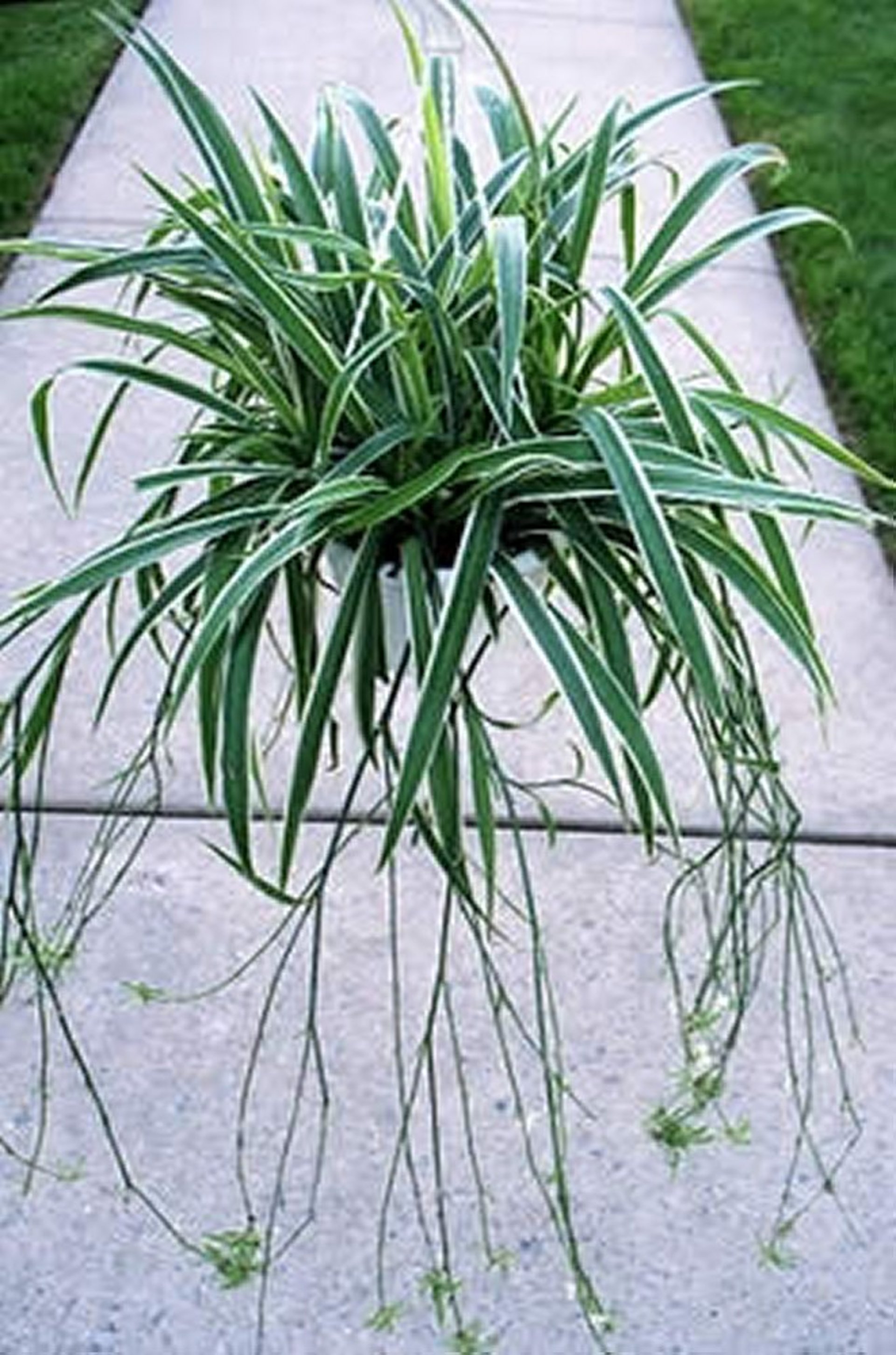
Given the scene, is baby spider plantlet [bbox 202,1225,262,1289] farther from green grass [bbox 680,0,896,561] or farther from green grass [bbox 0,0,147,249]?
green grass [bbox 0,0,147,249]

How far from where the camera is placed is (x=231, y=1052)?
1862mm

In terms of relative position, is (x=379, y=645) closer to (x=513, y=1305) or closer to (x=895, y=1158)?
(x=513, y=1305)

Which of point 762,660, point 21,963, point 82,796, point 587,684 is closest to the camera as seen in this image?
point 587,684

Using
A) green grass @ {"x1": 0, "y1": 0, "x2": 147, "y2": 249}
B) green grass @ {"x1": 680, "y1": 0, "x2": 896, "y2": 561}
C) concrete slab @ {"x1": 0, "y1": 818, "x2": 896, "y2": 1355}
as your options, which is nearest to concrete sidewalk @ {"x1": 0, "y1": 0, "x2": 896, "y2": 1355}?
concrete slab @ {"x1": 0, "y1": 818, "x2": 896, "y2": 1355}

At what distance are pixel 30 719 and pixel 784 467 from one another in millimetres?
1606

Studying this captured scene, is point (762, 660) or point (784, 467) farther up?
point (784, 467)

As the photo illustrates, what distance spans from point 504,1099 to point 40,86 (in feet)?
9.95

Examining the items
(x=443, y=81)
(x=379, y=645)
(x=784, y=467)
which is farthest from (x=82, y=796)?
(x=784, y=467)

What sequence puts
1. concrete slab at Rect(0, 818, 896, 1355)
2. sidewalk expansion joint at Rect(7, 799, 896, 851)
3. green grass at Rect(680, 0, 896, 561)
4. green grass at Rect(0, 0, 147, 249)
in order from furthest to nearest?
green grass at Rect(0, 0, 147, 249), green grass at Rect(680, 0, 896, 561), sidewalk expansion joint at Rect(7, 799, 896, 851), concrete slab at Rect(0, 818, 896, 1355)

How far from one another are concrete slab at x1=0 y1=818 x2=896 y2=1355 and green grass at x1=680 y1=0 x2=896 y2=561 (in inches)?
39.7

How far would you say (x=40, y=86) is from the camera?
4059 mm

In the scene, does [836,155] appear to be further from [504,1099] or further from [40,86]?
[504,1099]

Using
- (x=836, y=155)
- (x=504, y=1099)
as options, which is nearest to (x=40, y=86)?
(x=836, y=155)

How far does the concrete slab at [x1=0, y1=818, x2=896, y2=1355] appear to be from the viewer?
5.35 ft
